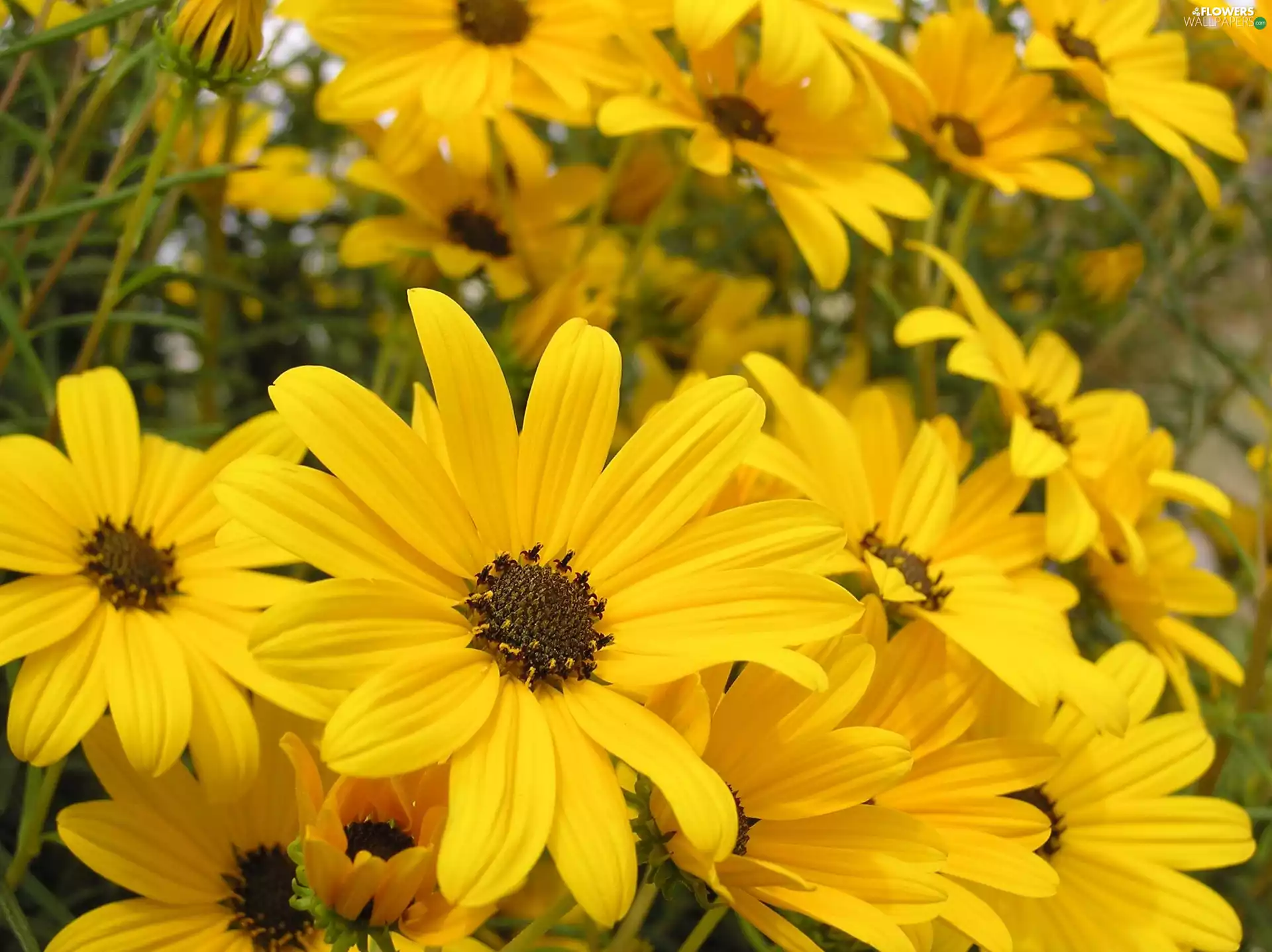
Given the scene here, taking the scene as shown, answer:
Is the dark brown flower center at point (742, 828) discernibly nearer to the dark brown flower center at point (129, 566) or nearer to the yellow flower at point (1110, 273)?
the dark brown flower center at point (129, 566)

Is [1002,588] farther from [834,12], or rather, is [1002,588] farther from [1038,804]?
[834,12]

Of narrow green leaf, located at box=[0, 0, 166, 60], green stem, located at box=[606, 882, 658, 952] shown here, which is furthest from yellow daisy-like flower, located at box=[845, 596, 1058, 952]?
narrow green leaf, located at box=[0, 0, 166, 60]

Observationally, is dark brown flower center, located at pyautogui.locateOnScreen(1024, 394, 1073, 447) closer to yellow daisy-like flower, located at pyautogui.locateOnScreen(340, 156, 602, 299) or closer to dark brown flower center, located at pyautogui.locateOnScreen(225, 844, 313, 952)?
yellow daisy-like flower, located at pyautogui.locateOnScreen(340, 156, 602, 299)

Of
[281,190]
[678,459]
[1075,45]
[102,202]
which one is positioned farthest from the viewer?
[281,190]

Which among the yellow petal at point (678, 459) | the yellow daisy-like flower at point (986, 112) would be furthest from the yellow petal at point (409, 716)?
the yellow daisy-like flower at point (986, 112)

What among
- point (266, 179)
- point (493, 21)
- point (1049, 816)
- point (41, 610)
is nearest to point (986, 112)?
point (493, 21)

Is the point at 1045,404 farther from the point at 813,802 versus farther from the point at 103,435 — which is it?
the point at 103,435
